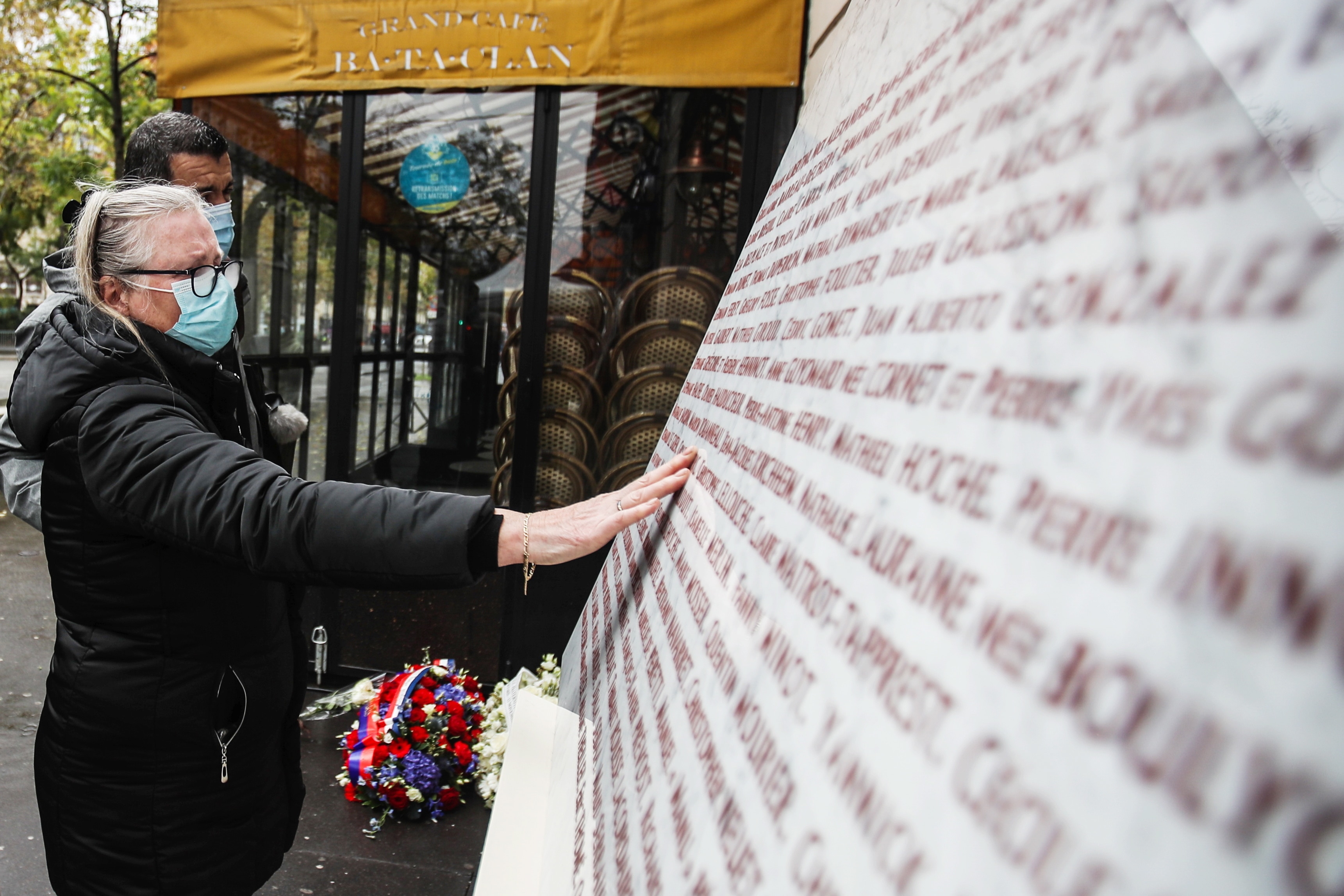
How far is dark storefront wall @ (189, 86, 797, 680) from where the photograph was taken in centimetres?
421

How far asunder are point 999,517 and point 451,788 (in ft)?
11.4

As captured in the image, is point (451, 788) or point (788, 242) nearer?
point (788, 242)

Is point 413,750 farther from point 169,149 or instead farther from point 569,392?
point 169,149

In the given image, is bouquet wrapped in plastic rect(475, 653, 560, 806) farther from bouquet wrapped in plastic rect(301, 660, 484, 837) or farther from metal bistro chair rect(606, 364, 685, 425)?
metal bistro chair rect(606, 364, 685, 425)

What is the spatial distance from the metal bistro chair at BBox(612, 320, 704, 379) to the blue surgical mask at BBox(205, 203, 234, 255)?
7.00ft

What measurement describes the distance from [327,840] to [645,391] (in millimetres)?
2324

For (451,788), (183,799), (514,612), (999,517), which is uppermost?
(999,517)

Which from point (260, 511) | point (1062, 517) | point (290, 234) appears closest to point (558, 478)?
point (290, 234)

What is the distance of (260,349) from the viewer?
486 centimetres

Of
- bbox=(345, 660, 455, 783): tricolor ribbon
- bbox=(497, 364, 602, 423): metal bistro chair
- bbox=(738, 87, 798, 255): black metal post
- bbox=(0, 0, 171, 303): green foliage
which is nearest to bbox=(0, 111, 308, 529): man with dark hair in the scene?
bbox=(345, 660, 455, 783): tricolor ribbon

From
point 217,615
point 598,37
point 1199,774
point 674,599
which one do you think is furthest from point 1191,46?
point 598,37

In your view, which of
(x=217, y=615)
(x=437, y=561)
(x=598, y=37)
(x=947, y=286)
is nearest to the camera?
(x=947, y=286)

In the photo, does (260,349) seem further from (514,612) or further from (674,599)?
(674,599)

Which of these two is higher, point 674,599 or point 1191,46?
point 1191,46
